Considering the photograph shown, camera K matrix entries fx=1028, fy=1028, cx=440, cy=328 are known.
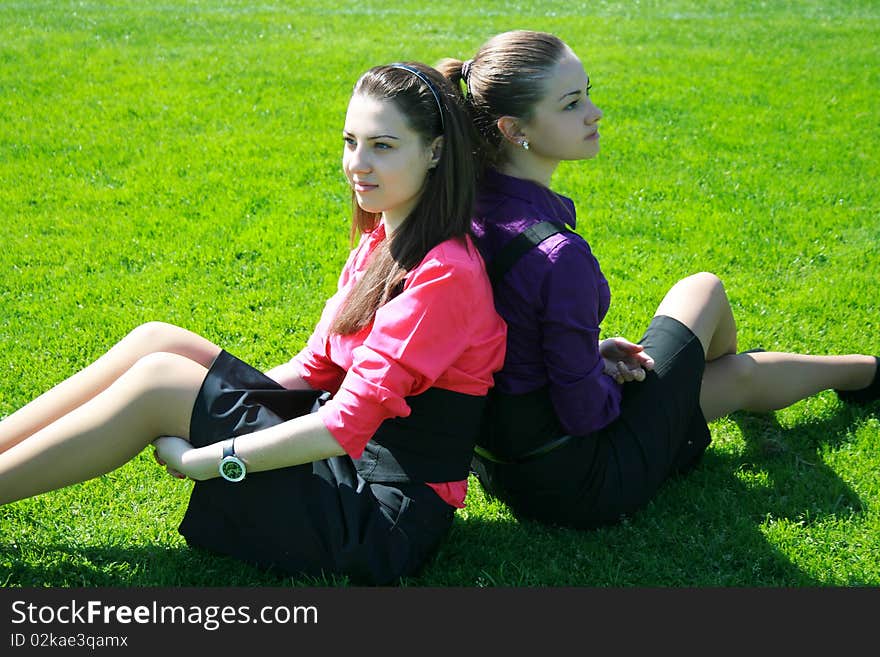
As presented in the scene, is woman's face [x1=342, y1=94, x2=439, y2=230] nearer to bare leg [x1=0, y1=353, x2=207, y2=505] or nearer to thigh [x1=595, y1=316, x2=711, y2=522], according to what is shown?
bare leg [x1=0, y1=353, x2=207, y2=505]

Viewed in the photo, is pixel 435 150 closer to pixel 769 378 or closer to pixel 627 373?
pixel 627 373

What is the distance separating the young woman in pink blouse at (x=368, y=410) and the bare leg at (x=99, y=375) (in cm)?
5

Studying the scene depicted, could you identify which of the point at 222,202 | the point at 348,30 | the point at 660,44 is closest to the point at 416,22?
the point at 348,30

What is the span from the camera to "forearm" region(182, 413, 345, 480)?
127 inches

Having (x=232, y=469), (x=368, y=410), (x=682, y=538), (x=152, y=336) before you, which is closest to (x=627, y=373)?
(x=682, y=538)

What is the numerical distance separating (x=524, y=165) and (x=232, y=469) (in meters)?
1.42

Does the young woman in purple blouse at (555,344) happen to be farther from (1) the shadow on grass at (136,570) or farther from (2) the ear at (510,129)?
(1) the shadow on grass at (136,570)

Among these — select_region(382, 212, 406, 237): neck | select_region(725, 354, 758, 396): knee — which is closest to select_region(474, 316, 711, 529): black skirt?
select_region(725, 354, 758, 396): knee

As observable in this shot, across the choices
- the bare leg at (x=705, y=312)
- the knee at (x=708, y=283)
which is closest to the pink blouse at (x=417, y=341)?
the bare leg at (x=705, y=312)

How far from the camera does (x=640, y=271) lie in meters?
6.30

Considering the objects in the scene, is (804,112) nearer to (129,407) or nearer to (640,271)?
(640,271)

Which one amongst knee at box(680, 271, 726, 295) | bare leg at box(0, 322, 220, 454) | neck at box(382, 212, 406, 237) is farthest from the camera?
knee at box(680, 271, 726, 295)

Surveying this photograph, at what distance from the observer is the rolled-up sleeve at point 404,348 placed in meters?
3.18

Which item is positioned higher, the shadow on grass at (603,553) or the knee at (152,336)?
the knee at (152,336)
